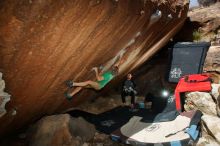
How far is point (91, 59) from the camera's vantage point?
19.4 ft

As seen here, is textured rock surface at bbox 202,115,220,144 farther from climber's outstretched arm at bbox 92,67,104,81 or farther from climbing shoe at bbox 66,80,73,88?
climbing shoe at bbox 66,80,73,88

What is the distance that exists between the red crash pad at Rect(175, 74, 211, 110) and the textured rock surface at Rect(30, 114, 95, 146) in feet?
10.7

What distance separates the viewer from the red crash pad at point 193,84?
767 centimetres

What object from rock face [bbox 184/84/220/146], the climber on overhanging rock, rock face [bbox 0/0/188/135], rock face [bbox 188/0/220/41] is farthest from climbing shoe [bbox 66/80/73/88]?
rock face [bbox 188/0/220/41]

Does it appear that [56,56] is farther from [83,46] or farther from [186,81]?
[186,81]

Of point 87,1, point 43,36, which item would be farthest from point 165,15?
point 43,36

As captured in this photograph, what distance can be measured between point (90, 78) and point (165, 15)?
306 centimetres

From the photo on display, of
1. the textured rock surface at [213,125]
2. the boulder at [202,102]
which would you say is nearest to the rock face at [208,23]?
the boulder at [202,102]

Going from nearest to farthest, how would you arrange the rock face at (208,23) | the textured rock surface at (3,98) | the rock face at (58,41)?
1. the rock face at (58,41)
2. the textured rock surface at (3,98)
3. the rock face at (208,23)

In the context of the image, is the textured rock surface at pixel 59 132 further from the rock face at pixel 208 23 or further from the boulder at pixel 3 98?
the rock face at pixel 208 23

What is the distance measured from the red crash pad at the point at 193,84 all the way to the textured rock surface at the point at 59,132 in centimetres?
326

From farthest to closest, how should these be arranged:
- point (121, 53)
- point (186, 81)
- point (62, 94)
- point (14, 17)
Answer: point (186, 81) < point (121, 53) < point (62, 94) < point (14, 17)

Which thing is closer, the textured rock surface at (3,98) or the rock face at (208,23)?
the textured rock surface at (3,98)

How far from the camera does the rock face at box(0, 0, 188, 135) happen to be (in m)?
3.43
